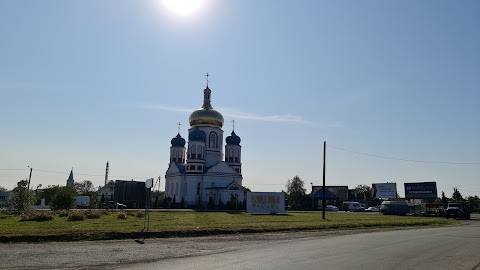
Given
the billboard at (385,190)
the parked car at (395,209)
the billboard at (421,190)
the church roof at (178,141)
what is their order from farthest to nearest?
the church roof at (178,141), the billboard at (385,190), the billboard at (421,190), the parked car at (395,209)

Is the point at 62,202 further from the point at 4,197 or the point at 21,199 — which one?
the point at 4,197

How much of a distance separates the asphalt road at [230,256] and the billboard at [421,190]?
2085 inches

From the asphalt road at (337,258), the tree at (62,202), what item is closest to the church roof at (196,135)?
the tree at (62,202)

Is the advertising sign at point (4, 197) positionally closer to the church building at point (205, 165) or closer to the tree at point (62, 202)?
the church building at point (205, 165)

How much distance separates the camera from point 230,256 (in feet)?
43.6

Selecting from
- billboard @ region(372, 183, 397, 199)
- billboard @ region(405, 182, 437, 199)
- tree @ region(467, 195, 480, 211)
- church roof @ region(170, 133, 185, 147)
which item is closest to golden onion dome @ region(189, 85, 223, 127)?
church roof @ region(170, 133, 185, 147)

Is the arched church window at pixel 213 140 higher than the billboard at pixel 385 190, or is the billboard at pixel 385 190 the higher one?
the arched church window at pixel 213 140

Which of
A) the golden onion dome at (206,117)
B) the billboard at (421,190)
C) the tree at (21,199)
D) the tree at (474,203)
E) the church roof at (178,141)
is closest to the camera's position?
the tree at (21,199)

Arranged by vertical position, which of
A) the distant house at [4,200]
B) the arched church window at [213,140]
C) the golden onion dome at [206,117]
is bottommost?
the distant house at [4,200]

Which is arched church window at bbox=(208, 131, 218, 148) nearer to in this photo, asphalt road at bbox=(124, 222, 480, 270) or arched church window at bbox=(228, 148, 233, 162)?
arched church window at bbox=(228, 148, 233, 162)

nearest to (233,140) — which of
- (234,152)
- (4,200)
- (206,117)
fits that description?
(234,152)

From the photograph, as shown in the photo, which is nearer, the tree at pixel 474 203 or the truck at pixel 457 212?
the truck at pixel 457 212

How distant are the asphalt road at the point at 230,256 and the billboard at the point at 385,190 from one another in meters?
60.0

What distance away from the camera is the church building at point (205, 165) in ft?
242
